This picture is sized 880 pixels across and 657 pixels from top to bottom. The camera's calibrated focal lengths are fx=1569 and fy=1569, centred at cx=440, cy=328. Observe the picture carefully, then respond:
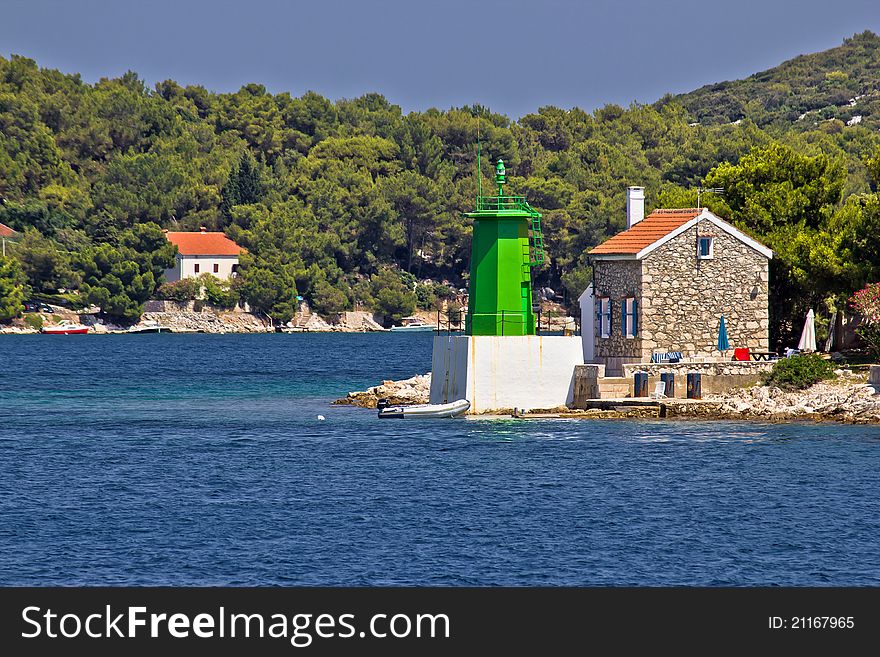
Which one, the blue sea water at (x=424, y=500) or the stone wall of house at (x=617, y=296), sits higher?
the stone wall of house at (x=617, y=296)

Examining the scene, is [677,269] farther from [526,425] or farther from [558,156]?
[558,156]

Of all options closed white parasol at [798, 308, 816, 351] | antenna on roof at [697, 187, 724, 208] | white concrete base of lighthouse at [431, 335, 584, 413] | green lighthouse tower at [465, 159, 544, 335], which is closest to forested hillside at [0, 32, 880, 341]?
antenna on roof at [697, 187, 724, 208]

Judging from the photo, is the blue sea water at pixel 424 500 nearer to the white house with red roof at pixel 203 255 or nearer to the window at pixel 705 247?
the window at pixel 705 247

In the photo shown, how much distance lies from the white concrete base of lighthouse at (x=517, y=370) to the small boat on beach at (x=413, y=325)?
379ft

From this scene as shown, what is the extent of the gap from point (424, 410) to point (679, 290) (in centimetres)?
877

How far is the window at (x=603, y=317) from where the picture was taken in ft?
158

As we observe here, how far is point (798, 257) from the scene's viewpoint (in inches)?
2005

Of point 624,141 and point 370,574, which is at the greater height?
point 624,141

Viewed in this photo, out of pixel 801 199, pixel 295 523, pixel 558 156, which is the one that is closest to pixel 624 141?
pixel 558 156

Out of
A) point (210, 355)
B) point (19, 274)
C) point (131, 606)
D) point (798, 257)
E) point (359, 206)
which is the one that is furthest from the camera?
point (359, 206)

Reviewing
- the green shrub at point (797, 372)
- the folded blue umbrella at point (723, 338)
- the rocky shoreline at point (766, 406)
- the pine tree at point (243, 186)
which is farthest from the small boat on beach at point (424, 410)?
the pine tree at point (243, 186)

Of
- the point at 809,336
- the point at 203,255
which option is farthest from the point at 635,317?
the point at 203,255

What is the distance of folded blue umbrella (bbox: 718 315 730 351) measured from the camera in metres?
47.9

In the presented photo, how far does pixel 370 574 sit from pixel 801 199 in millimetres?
31320
